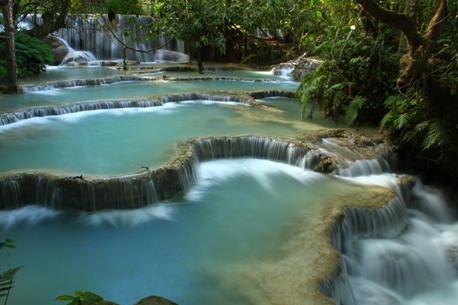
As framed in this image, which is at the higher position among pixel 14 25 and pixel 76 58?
pixel 14 25

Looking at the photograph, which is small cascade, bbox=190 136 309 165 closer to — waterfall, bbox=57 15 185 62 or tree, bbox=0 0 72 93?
tree, bbox=0 0 72 93

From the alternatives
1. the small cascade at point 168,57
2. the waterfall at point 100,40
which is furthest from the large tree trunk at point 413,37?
the small cascade at point 168,57

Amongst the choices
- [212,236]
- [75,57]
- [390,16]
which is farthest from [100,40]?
[212,236]

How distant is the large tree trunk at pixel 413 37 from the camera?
6.66m

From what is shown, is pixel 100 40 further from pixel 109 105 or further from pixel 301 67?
pixel 109 105

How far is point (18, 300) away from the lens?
4.01 meters

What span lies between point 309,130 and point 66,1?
11.8 metres

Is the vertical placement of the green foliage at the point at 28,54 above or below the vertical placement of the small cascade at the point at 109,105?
above

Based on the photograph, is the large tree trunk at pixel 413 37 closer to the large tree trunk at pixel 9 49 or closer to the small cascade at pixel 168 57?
the large tree trunk at pixel 9 49

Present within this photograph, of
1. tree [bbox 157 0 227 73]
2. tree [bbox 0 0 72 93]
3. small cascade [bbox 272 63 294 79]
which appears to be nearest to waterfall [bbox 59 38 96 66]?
tree [bbox 0 0 72 93]

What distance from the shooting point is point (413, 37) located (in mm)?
6867

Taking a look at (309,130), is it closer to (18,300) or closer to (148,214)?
(148,214)

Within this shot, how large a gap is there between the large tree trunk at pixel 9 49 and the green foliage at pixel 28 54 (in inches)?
104

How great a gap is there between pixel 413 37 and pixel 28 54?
13.4m
